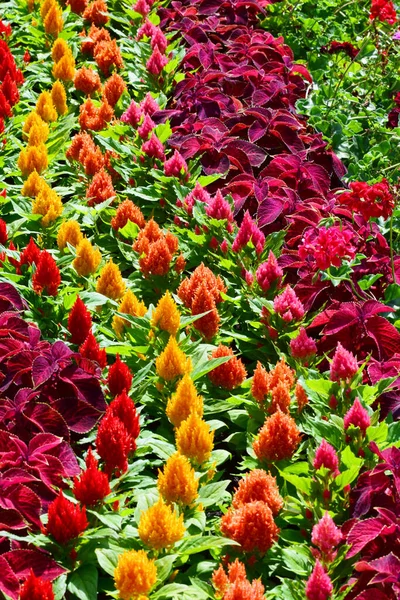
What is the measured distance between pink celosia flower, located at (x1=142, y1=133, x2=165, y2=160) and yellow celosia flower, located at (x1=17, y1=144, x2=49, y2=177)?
42 cm

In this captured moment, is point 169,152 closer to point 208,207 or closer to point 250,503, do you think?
point 208,207

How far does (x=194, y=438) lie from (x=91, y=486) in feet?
1.02

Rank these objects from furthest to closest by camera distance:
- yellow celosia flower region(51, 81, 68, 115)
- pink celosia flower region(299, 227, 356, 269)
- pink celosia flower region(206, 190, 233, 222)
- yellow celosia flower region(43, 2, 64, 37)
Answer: yellow celosia flower region(43, 2, 64, 37)
yellow celosia flower region(51, 81, 68, 115)
pink celosia flower region(206, 190, 233, 222)
pink celosia flower region(299, 227, 356, 269)

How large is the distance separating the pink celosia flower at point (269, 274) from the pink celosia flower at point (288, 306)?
16cm

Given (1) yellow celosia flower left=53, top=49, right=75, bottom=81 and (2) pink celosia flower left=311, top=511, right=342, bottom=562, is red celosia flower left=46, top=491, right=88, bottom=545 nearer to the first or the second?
(2) pink celosia flower left=311, top=511, right=342, bottom=562

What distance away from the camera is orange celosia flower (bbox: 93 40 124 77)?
17.0ft

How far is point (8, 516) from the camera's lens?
2.23 metres

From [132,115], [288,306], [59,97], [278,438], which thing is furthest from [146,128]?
[278,438]

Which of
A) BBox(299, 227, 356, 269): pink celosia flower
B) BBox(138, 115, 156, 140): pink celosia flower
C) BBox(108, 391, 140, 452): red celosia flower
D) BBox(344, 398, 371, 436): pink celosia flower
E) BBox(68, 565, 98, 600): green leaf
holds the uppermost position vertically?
BBox(299, 227, 356, 269): pink celosia flower

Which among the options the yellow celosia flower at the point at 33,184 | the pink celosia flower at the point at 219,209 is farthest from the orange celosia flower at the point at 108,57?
the pink celosia flower at the point at 219,209

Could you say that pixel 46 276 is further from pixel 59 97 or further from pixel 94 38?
pixel 94 38

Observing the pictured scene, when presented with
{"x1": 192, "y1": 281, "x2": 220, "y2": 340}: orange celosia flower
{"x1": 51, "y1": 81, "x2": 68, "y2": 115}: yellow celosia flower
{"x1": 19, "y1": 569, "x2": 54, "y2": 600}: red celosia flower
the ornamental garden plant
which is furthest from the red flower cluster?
{"x1": 51, "y1": 81, "x2": 68, "y2": 115}: yellow celosia flower

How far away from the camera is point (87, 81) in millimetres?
4840

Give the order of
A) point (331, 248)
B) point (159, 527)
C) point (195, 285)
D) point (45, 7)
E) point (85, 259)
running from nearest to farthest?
point (159, 527)
point (331, 248)
point (195, 285)
point (85, 259)
point (45, 7)
